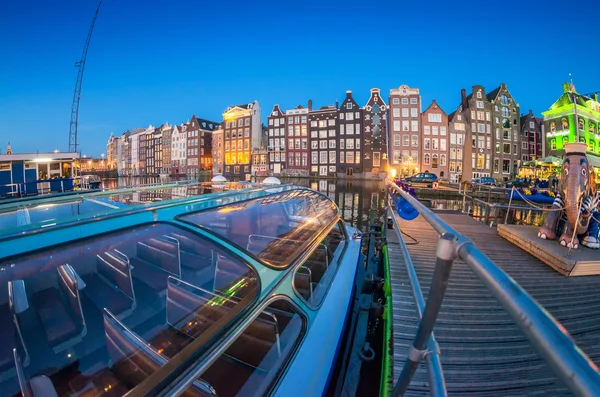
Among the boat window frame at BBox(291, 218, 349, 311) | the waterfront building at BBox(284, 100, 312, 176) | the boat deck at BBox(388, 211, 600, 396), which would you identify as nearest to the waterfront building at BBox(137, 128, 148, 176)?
the waterfront building at BBox(284, 100, 312, 176)

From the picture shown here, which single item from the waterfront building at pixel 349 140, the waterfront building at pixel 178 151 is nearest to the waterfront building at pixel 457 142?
the waterfront building at pixel 349 140

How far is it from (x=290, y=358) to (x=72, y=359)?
1.73 meters

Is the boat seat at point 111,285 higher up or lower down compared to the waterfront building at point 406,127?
lower down

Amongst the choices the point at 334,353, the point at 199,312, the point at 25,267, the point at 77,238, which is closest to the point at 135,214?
the point at 77,238

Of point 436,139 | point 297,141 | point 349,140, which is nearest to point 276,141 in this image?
point 297,141

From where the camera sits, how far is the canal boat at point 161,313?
1.61 m

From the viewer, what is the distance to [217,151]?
66.2m

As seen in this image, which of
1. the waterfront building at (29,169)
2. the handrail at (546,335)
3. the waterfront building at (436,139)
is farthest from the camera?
the waterfront building at (436,139)

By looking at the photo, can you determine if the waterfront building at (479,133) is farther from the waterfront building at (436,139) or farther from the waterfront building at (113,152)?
the waterfront building at (113,152)

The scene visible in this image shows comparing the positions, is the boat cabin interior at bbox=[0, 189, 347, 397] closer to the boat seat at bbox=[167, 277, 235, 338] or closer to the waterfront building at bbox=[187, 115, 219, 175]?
the boat seat at bbox=[167, 277, 235, 338]

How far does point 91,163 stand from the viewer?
12719 centimetres

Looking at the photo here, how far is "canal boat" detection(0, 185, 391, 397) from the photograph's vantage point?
1.61m

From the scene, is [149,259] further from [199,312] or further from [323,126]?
[323,126]

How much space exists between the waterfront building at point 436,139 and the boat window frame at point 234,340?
160 ft
